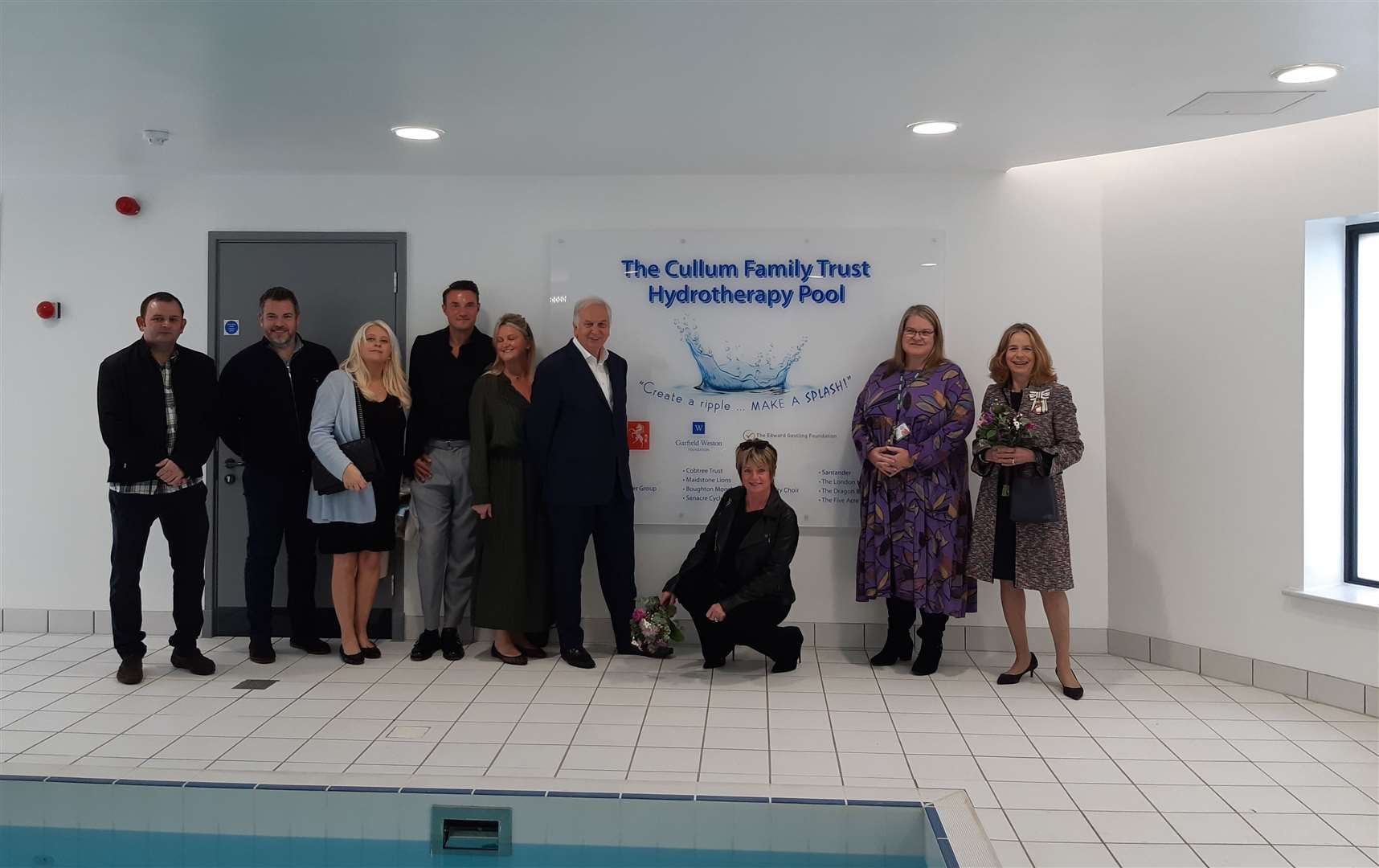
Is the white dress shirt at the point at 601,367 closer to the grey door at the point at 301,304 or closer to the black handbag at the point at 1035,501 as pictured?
the grey door at the point at 301,304

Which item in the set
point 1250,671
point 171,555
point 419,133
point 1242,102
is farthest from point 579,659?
point 1242,102

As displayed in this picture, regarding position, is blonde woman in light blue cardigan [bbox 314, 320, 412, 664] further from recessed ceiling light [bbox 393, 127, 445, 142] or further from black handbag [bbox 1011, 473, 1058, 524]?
black handbag [bbox 1011, 473, 1058, 524]

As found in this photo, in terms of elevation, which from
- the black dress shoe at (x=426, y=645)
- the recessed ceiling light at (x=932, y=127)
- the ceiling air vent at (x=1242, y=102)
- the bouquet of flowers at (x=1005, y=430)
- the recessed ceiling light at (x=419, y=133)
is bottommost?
the black dress shoe at (x=426, y=645)

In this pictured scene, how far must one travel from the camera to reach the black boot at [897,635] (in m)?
4.59

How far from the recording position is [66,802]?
A: 287 centimetres

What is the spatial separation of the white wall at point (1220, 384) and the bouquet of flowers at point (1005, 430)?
923 mm

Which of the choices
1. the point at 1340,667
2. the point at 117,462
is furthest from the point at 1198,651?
the point at 117,462

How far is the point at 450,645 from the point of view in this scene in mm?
4723

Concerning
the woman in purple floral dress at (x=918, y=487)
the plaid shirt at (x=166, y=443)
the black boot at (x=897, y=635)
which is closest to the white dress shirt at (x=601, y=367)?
the woman in purple floral dress at (x=918, y=487)

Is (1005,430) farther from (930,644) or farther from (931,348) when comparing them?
(930,644)

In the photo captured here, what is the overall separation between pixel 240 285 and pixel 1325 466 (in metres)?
5.22

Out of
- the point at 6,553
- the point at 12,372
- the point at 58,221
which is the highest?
the point at 58,221

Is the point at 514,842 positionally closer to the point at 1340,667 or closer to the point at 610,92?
the point at 610,92

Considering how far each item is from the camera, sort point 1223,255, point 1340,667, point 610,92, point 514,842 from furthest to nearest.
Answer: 1. point 1223,255
2. point 1340,667
3. point 610,92
4. point 514,842
